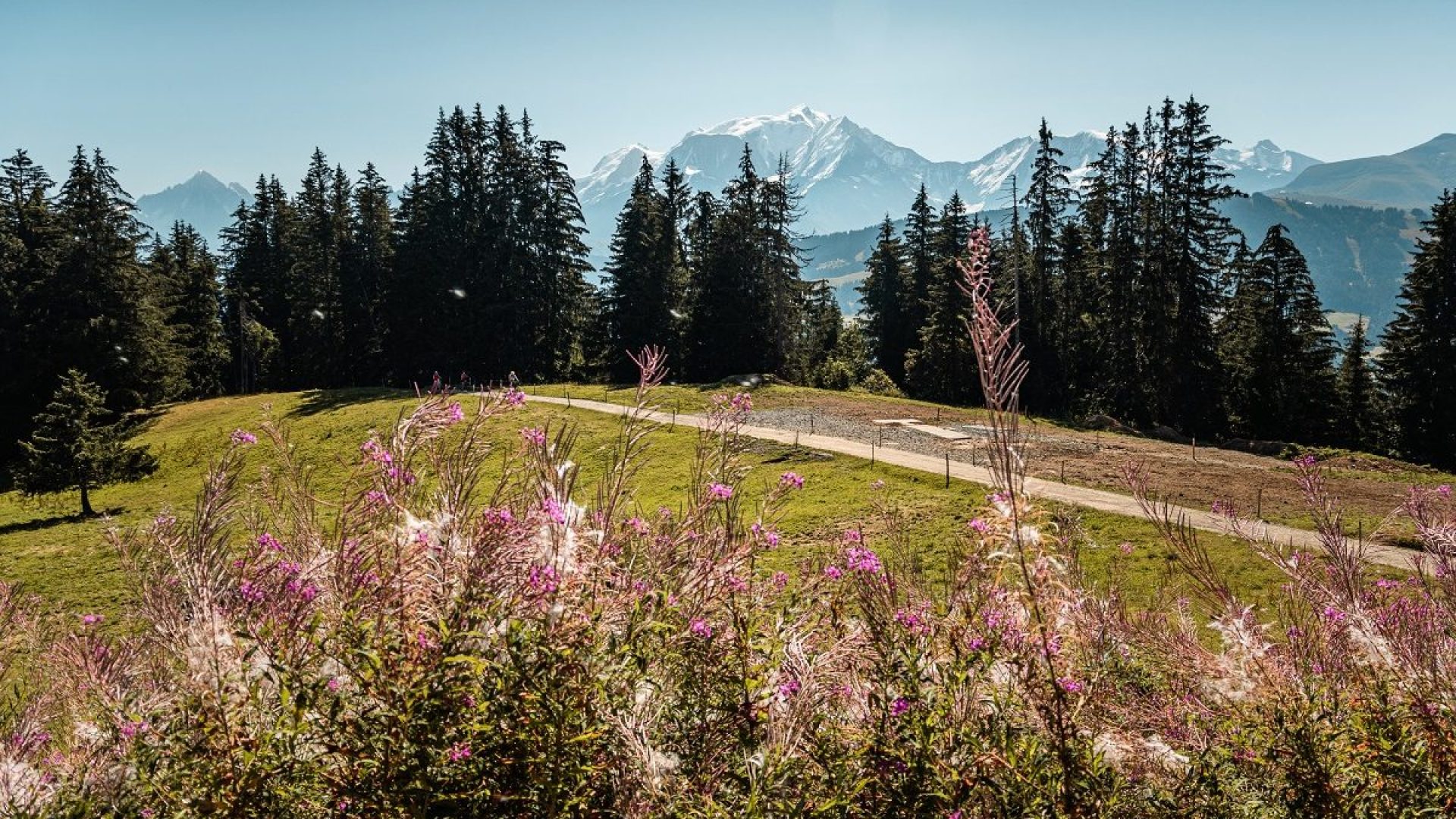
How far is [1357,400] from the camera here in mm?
44094

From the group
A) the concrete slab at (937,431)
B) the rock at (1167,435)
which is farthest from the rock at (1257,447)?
the concrete slab at (937,431)

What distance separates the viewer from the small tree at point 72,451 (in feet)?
90.9

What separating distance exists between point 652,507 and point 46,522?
882 inches

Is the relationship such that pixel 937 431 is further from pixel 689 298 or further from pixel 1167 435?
pixel 689 298

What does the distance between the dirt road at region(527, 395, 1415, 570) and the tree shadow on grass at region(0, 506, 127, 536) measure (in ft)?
59.7

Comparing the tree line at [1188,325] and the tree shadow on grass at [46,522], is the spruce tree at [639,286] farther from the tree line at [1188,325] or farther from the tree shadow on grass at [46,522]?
the tree shadow on grass at [46,522]

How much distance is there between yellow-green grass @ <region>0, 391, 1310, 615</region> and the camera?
1481 cm

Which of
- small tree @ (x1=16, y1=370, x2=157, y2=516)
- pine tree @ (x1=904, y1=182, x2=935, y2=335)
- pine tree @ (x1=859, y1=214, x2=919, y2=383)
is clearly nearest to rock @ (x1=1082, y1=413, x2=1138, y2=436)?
pine tree @ (x1=859, y1=214, x2=919, y2=383)

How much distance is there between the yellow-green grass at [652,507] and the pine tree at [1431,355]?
30182 mm

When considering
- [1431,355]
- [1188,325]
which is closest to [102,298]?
[1188,325]

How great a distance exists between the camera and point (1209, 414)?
3959cm

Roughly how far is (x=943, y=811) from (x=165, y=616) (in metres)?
2.78

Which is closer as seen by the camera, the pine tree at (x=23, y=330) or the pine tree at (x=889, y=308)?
the pine tree at (x=23, y=330)

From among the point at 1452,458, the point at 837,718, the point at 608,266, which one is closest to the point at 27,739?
the point at 837,718
